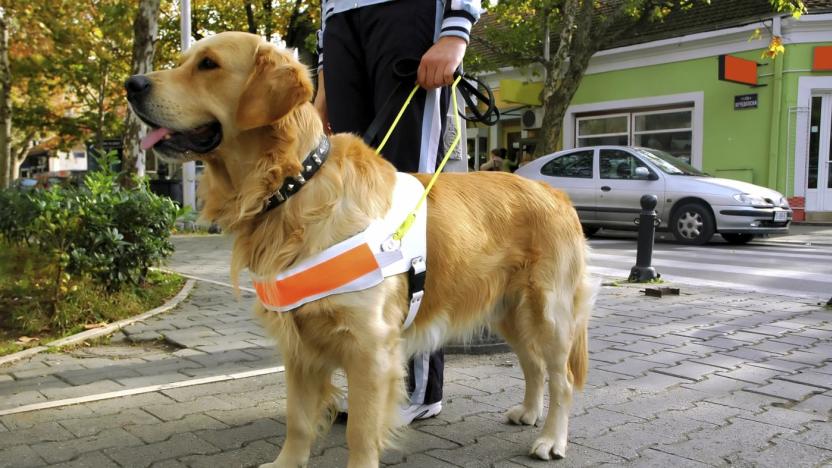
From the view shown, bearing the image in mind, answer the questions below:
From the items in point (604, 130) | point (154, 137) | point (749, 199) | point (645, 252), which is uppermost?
point (604, 130)

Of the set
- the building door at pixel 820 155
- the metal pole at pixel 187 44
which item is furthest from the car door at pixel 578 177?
the building door at pixel 820 155

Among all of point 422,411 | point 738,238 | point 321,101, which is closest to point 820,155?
point 738,238

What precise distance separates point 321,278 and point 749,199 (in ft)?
37.8

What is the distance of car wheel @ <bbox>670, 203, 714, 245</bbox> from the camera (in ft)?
39.9

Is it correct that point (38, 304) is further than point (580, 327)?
Yes

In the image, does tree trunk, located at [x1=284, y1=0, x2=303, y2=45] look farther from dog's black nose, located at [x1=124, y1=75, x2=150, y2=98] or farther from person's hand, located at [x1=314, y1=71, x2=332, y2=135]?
dog's black nose, located at [x1=124, y1=75, x2=150, y2=98]

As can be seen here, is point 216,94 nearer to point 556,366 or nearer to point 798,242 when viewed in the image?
point 556,366

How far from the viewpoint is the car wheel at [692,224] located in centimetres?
1215

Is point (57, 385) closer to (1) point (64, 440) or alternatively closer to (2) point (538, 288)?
(1) point (64, 440)

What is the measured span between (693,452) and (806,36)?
17.6 metres

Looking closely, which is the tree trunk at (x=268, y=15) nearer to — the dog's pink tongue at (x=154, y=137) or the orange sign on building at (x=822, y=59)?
the orange sign on building at (x=822, y=59)

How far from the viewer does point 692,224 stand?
40.5 ft

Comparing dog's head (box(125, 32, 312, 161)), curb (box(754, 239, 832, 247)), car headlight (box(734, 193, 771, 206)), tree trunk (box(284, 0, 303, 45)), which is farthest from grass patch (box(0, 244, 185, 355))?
tree trunk (box(284, 0, 303, 45))

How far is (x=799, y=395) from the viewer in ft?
12.1
